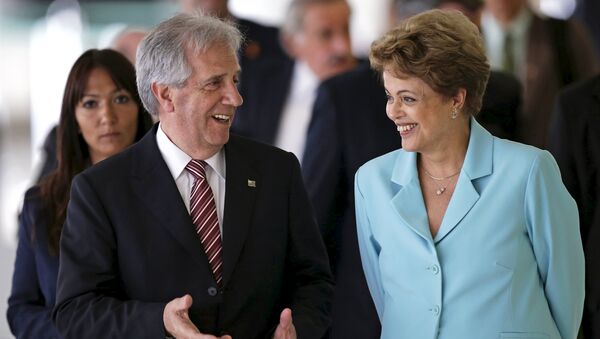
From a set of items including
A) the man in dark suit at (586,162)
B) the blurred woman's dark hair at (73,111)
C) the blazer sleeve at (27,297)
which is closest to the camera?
the blazer sleeve at (27,297)

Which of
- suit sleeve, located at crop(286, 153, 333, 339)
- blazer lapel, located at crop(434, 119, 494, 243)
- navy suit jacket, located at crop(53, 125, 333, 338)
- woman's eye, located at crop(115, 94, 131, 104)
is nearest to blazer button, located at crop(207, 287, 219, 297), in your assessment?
navy suit jacket, located at crop(53, 125, 333, 338)

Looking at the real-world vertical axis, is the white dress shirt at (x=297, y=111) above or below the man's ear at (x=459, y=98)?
below

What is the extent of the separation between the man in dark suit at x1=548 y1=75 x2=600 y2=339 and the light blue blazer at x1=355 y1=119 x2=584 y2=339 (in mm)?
851

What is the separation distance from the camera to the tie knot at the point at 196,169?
301 centimetres

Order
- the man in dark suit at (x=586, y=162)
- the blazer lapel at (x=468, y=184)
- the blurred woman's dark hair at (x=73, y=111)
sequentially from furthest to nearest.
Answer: the man in dark suit at (x=586, y=162), the blurred woman's dark hair at (x=73, y=111), the blazer lapel at (x=468, y=184)

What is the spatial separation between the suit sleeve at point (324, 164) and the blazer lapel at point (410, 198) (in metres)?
0.87

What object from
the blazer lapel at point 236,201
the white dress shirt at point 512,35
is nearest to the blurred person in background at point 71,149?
the blazer lapel at point 236,201

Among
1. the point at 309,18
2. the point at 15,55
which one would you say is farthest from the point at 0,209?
the point at 309,18

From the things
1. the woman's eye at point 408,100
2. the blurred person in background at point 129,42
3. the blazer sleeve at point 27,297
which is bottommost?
the blazer sleeve at point 27,297

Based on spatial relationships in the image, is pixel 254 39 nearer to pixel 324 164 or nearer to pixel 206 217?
pixel 324 164

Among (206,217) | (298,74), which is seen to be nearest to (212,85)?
(206,217)

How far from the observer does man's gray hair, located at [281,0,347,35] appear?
5.59m

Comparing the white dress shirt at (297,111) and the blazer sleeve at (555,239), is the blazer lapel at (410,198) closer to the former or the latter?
the blazer sleeve at (555,239)

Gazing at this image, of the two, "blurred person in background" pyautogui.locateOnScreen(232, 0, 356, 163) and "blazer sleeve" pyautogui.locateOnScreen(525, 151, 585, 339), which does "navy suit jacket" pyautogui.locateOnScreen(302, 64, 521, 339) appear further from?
"blurred person in background" pyautogui.locateOnScreen(232, 0, 356, 163)
